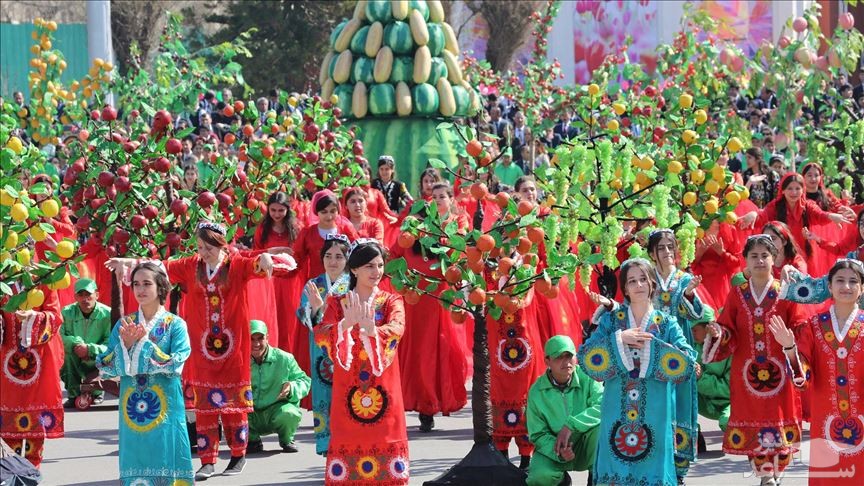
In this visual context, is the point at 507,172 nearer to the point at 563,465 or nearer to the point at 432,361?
the point at 432,361

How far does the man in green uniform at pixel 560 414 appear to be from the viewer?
7887mm

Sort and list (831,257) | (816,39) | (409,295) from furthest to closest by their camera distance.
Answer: (816,39)
(831,257)
(409,295)

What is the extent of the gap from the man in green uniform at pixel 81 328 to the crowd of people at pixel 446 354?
0.06 feet

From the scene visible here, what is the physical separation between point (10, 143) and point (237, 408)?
267 cm

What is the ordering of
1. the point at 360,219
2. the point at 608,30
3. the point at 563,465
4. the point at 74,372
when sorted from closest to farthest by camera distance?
the point at 563,465 → the point at 360,219 → the point at 74,372 → the point at 608,30

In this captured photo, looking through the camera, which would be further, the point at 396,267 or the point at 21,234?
the point at 396,267

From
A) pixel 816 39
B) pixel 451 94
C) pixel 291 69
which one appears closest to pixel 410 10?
pixel 451 94

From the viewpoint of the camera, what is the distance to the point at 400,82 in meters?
16.1

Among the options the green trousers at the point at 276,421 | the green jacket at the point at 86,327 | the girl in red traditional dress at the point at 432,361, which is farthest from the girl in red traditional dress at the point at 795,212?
the green jacket at the point at 86,327

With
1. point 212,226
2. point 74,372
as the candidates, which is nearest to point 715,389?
point 212,226

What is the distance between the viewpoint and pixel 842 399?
7.09 m

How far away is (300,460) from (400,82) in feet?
24.6

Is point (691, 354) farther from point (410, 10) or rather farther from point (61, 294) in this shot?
point (410, 10)

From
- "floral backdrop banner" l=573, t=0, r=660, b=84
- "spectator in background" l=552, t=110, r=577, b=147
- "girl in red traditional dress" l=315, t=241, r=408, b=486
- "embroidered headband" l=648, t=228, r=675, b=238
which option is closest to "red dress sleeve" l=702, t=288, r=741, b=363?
"embroidered headband" l=648, t=228, r=675, b=238
